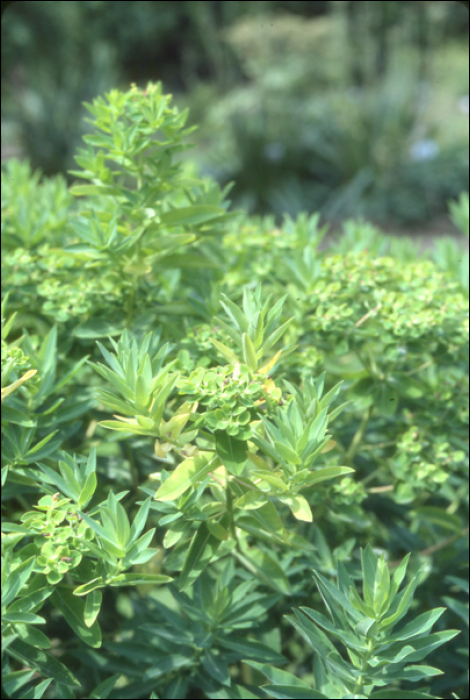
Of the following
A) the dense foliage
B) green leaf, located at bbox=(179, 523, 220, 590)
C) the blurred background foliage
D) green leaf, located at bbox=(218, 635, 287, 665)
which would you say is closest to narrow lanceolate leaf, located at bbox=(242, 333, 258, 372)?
the dense foliage

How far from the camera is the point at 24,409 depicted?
105cm

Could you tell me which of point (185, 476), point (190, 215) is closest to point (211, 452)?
point (185, 476)

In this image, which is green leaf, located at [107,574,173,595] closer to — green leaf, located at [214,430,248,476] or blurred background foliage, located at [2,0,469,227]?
green leaf, located at [214,430,248,476]

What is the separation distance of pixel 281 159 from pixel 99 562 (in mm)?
6521

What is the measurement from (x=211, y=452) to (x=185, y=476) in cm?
9

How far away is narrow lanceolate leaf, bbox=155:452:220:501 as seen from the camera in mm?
816

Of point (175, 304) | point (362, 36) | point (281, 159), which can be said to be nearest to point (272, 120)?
point (281, 159)

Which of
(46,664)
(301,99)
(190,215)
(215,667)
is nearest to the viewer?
(46,664)

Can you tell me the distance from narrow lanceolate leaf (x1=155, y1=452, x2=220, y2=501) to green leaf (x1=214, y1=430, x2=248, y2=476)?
0.04 metres

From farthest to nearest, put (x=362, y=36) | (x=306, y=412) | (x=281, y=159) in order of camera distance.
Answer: (x=362, y=36) < (x=281, y=159) < (x=306, y=412)

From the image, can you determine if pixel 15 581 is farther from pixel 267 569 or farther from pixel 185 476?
pixel 267 569

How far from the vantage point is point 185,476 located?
84cm

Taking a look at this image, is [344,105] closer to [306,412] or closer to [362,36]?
[362,36]

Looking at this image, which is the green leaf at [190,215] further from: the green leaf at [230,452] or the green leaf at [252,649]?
the green leaf at [252,649]
